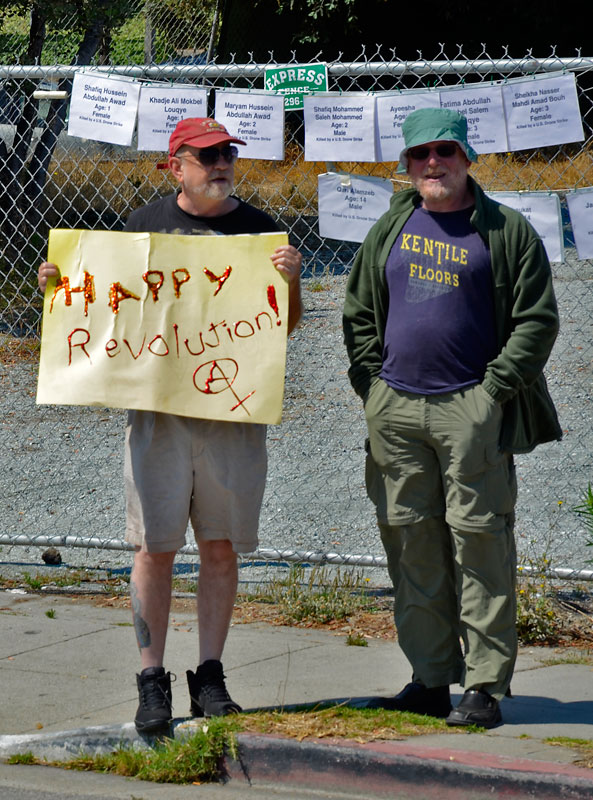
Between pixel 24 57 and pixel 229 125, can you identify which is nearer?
pixel 229 125

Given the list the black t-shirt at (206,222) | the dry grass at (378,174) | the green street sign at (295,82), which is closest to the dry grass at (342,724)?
the black t-shirt at (206,222)

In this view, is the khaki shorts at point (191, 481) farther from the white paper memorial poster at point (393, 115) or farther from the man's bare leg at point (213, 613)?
the white paper memorial poster at point (393, 115)

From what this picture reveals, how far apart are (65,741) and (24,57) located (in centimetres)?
1047

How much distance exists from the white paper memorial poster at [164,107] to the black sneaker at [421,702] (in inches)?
113

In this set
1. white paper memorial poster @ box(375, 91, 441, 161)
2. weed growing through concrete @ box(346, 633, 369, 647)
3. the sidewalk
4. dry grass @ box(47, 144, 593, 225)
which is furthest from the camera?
dry grass @ box(47, 144, 593, 225)

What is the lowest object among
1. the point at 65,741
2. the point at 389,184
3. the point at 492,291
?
the point at 65,741

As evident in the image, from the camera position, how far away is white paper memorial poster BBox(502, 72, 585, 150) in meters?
5.12

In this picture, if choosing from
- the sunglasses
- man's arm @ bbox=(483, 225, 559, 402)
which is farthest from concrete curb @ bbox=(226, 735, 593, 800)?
the sunglasses

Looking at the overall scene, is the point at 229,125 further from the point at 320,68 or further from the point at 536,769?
the point at 536,769

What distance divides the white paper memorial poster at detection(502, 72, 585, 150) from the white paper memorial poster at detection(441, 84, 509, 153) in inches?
1.3

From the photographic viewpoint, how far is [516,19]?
1812 centimetres

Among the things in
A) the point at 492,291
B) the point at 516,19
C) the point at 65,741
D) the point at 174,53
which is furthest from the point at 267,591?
the point at 516,19

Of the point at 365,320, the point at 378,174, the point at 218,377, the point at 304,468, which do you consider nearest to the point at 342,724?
the point at 218,377

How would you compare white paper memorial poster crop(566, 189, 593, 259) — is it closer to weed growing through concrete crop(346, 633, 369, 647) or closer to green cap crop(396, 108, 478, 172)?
green cap crop(396, 108, 478, 172)
